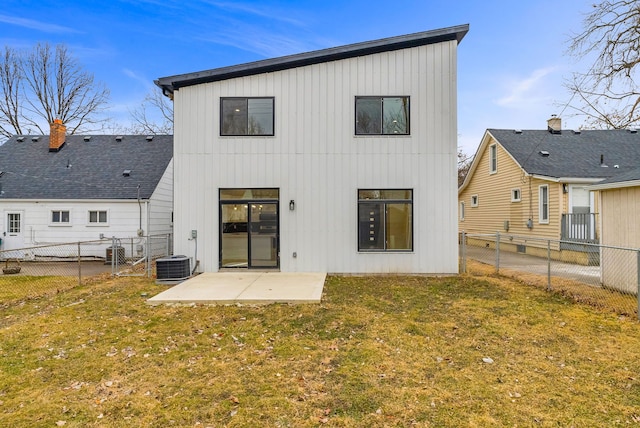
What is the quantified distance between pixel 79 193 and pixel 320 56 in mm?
11226

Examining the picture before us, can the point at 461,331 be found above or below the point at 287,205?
below

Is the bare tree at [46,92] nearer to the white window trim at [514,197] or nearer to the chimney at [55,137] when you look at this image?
the chimney at [55,137]

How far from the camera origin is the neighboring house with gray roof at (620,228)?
661cm

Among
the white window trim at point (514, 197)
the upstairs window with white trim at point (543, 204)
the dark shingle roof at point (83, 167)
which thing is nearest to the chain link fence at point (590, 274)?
the upstairs window with white trim at point (543, 204)

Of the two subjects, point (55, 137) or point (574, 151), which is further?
point (55, 137)

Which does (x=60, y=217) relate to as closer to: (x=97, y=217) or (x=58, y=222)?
(x=58, y=222)

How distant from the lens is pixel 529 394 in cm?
315

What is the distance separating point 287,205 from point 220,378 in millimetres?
5751

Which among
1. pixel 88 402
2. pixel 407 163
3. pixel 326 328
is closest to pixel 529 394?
pixel 326 328

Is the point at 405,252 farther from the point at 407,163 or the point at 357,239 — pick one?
the point at 407,163

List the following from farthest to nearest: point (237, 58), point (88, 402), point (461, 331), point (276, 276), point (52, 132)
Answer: point (237, 58) < point (52, 132) < point (276, 276) < point (461, 331) < point (88, 402)

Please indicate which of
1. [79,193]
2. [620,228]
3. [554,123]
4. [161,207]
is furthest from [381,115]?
[554,123]

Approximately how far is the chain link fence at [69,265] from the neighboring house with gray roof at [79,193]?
0.46m

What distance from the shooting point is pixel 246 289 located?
23.2ft
